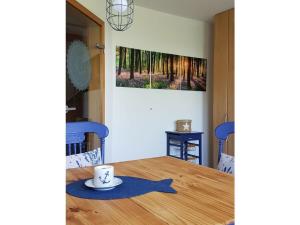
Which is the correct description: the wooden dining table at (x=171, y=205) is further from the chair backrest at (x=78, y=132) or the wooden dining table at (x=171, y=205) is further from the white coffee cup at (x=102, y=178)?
the chair backrest at (x=78, y=132)

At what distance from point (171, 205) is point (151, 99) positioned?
9.25 feet

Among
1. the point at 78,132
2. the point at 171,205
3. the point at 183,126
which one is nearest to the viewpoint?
the point at 171,205

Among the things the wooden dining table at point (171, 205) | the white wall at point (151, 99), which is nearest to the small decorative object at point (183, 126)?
the white wall at point (151, 99)

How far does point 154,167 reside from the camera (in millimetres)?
1514

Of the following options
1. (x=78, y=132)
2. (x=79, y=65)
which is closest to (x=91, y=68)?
(x=79, y=65)

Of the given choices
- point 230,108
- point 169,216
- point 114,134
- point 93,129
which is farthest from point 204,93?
point 169,216

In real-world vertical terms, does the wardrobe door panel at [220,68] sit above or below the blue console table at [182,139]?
above

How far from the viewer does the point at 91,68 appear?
9.49 ft

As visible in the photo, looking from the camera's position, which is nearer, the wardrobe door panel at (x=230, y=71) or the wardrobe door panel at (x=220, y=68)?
the wardrobe door panel at (x=230, y=71)

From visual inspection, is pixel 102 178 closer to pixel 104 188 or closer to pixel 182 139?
pixel 104 188

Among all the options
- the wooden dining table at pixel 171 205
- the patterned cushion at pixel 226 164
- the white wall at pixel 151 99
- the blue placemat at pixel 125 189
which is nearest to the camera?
the wooden dining table at pixel 171 205

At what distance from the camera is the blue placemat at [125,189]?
1.03 m

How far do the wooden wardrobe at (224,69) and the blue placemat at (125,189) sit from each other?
2572 millimetres
